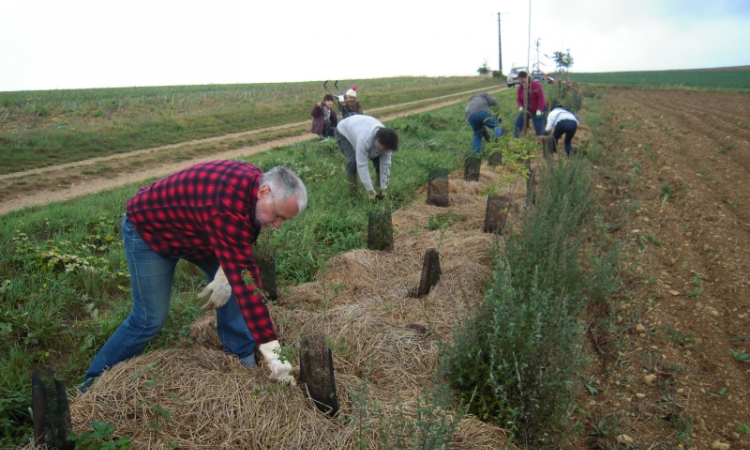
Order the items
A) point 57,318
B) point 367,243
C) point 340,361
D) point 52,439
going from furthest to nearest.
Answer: point 367,243
point 57,318
point 340,361
point 52,439

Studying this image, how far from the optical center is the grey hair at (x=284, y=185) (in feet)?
7.27

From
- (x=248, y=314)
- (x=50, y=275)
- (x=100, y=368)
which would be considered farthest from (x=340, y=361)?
(x=50, y=275)

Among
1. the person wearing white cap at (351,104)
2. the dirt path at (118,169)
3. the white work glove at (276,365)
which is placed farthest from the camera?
the person wearing white cap at (351,104)

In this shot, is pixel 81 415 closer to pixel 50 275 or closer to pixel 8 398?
pixel 8 398

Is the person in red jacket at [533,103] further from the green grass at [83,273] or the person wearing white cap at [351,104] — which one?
the green grass at [83,273]

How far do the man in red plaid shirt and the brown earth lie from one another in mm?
1924

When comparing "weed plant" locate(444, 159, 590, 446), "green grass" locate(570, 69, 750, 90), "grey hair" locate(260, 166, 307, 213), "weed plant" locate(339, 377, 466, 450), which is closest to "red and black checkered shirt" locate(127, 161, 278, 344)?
"grey hair" locate(260, 166, 307, 213)

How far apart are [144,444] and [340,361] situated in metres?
1.13

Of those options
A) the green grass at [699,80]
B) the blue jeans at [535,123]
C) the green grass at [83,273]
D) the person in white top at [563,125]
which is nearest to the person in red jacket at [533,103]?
the blue jeans at [535,123]

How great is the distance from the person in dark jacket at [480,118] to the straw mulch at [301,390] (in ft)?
14.7

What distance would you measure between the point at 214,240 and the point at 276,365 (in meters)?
0.70

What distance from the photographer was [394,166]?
7.64m

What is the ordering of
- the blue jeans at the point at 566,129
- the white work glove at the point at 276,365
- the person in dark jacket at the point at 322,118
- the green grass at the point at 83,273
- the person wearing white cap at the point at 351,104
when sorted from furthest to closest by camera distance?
the person in dark jacket at the point at 322,118, the person wearing white cap at the point at 351,104, the blue jeans at the point at 566,129, the green grass at the point at 83,273, the white work glove at the point at 276,365

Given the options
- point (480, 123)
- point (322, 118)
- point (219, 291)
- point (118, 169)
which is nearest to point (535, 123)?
point (480, 123)
